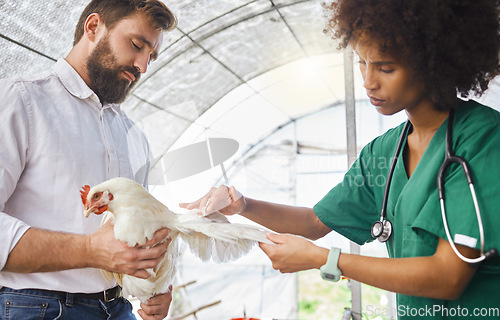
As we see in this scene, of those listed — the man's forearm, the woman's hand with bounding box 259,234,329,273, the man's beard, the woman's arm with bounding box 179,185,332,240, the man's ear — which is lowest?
the man's forearm

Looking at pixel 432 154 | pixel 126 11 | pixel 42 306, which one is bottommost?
pixel 42 306

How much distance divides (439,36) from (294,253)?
1.82ft

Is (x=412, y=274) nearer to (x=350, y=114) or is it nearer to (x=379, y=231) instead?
(x=379, y=231)

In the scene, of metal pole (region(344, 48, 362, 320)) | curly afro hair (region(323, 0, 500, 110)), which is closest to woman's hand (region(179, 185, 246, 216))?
curly afro hair (region(323, 0, 500, 110))

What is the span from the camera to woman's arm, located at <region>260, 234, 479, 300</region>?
0.72 metres

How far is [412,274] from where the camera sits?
745 millimetres

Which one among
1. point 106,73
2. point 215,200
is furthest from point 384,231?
point 106,73

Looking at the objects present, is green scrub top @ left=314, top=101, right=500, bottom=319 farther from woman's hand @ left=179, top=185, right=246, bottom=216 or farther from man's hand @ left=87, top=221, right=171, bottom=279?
man's hand @ left=87, top=221, right=171, bottom=279

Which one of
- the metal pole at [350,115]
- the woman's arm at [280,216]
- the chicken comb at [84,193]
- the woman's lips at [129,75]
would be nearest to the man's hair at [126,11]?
the woman's lips at [129,75]

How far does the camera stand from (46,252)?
0.83 metres

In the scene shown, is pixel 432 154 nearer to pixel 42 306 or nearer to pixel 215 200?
pixel 215 200

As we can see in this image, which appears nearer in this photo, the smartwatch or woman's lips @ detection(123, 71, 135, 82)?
the smartwatch

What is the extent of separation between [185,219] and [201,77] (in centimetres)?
190

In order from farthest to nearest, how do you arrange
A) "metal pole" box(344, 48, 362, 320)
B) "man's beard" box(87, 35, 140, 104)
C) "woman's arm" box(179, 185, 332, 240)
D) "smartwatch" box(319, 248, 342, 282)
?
"metal pole" box(344, 48, 362, 320), "woman's arm" box(179, 185, 332, 240), "man's beard" box(87, 35, 140, 104), "smartwatch" box(319, 248, 342, 282)
